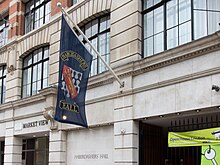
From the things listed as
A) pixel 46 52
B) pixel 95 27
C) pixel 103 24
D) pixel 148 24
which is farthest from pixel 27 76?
pixel 148 24

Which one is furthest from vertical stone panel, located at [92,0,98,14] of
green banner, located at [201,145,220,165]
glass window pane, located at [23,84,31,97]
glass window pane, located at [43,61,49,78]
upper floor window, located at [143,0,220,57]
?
green banner, located at [201,145,220,165]

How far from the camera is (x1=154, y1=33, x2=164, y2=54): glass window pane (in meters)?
13.8

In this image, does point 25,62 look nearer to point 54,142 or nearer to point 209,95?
point 54,142

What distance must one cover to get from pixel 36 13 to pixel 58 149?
883 centimetres

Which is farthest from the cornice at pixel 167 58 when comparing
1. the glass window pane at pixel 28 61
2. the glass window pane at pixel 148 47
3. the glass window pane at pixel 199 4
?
the glass window pane at pixel 28 61

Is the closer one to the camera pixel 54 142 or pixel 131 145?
pixel 131 145

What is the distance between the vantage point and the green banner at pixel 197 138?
10242mm

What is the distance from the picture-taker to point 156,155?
14.6 m

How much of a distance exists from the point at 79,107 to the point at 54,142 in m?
4.80

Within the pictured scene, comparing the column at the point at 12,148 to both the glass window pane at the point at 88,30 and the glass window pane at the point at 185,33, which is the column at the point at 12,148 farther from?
the glass window pane at the point at 185,33

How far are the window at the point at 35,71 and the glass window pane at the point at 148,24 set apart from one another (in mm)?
7416

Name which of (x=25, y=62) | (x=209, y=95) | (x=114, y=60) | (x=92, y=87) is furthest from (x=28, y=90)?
(x=209, y=95)

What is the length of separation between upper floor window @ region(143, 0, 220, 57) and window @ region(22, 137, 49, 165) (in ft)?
31.0

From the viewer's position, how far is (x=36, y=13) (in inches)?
875
